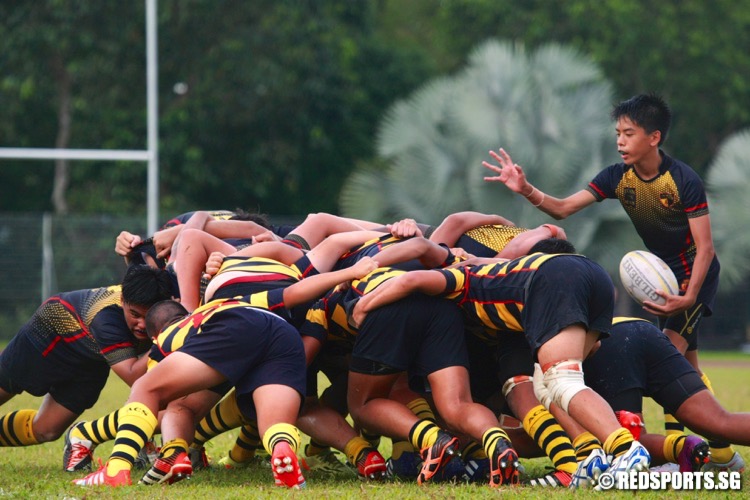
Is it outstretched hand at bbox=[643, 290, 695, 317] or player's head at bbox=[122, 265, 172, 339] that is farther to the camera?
outstretched hand at bbox=[643, 290, 695, 317]

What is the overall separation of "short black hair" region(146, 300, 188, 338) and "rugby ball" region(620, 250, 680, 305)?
9.42 feet

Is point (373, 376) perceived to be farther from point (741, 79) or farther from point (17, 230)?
point (741, 79)

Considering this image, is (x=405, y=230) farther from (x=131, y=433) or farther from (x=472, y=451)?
(x=131, y=433)

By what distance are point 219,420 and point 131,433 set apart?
3.48 ft

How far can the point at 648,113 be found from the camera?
7.19 meters

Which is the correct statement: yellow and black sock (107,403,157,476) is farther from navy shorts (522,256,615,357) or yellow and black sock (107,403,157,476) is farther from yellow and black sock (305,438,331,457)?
navy shorts (522,256,615,357)

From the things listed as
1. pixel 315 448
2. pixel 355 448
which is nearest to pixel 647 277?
pixel 355 448

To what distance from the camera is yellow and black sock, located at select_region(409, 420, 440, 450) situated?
5.88 metres

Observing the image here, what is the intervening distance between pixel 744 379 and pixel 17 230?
13.8 m

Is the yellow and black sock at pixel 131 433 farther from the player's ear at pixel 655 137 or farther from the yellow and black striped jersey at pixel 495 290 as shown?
the player's ear at pixel 655 137

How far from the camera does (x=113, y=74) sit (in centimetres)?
2723

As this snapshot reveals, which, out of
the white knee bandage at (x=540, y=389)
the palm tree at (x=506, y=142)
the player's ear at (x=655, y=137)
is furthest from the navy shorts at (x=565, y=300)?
the palm tree at (x=506, y=142)

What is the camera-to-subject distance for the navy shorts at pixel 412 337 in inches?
240

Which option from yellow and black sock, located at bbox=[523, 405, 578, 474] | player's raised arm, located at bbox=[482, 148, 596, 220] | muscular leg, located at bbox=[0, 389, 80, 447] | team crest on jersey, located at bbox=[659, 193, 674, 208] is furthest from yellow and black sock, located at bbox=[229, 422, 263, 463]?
team crest on jersey, located at bbox=[659, 193, 674, 208]
